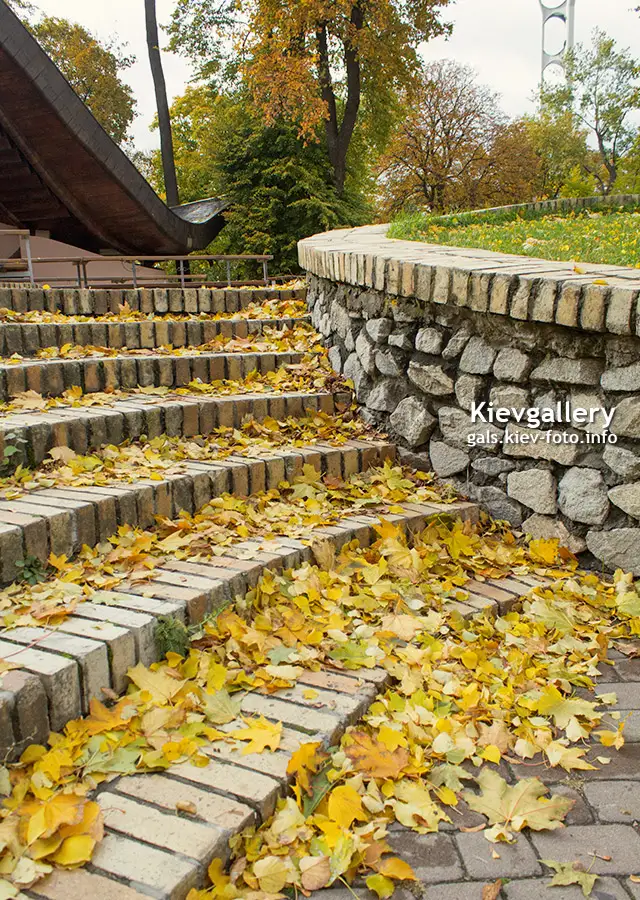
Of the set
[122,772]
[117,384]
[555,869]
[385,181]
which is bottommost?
[555,869]

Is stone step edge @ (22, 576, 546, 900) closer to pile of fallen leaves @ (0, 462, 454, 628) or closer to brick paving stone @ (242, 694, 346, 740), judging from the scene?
brick paving stone @ (242, 694, 346, 740)

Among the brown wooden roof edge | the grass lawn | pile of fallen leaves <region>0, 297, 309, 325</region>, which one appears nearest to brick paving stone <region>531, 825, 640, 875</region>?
the grass lawn

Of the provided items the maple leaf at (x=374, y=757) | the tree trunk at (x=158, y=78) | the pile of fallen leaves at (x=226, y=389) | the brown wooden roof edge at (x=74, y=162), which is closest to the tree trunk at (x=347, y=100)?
the tree trunk at (x=158, y=78)

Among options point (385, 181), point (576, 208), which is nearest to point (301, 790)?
point (576, 208)

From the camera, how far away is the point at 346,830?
1.58 metres

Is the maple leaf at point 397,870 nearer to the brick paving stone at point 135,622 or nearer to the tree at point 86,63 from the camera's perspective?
the brick paving stone at point 135,622

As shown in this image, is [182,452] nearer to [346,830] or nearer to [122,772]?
[122,772]

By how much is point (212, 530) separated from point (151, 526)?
22 centimetres

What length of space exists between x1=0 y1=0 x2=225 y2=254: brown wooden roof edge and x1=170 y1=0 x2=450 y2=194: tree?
20.1ft

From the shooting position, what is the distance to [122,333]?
14.0 ft

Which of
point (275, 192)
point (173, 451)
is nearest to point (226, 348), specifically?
point (173, 451)

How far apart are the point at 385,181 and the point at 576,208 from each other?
61.5 feet

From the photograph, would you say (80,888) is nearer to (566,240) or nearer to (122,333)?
(122,333)

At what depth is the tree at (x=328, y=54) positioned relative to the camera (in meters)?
17.8
